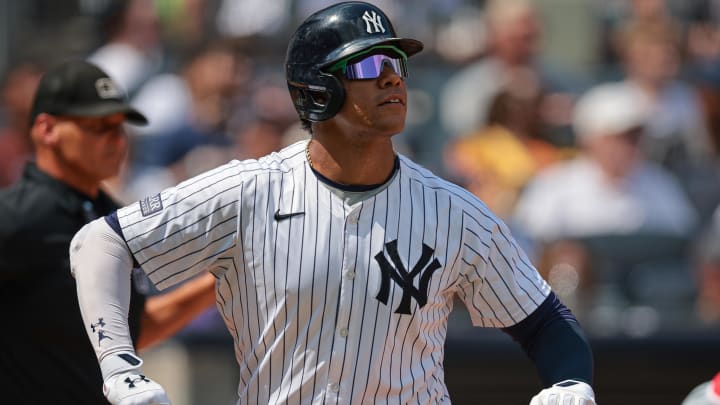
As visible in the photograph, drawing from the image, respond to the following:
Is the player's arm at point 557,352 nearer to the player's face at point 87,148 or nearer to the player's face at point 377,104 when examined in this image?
the player's face at point 377,104

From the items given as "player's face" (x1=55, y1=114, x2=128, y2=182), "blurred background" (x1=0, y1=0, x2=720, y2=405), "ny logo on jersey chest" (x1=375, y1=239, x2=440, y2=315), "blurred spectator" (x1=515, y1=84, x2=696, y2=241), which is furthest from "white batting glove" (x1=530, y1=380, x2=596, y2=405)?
"blurred spectator" (x1=515, y1=84, x2=696, y2=241)

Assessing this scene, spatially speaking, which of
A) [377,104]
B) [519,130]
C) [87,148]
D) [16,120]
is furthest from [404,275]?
[16,120]

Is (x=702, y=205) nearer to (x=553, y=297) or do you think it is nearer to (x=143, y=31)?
(x=143, y=31)

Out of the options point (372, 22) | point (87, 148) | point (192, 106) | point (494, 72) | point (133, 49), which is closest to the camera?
point (372, 22)

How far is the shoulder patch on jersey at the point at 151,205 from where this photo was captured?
3.56 meters

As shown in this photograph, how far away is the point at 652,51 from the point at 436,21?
1998mm

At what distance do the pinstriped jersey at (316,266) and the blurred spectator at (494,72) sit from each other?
17.0 ft

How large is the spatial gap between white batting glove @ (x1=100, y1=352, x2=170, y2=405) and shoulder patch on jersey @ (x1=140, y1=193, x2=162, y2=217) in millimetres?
409

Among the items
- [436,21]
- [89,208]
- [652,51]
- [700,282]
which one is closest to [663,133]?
[652,51]

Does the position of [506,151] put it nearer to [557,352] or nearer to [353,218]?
[557,352]

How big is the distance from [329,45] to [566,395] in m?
1.22

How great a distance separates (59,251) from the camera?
466cm

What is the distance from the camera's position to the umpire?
460 cm

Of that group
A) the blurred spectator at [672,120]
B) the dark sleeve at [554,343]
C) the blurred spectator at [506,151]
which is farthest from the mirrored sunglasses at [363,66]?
the blurred spectator at [672,120]
